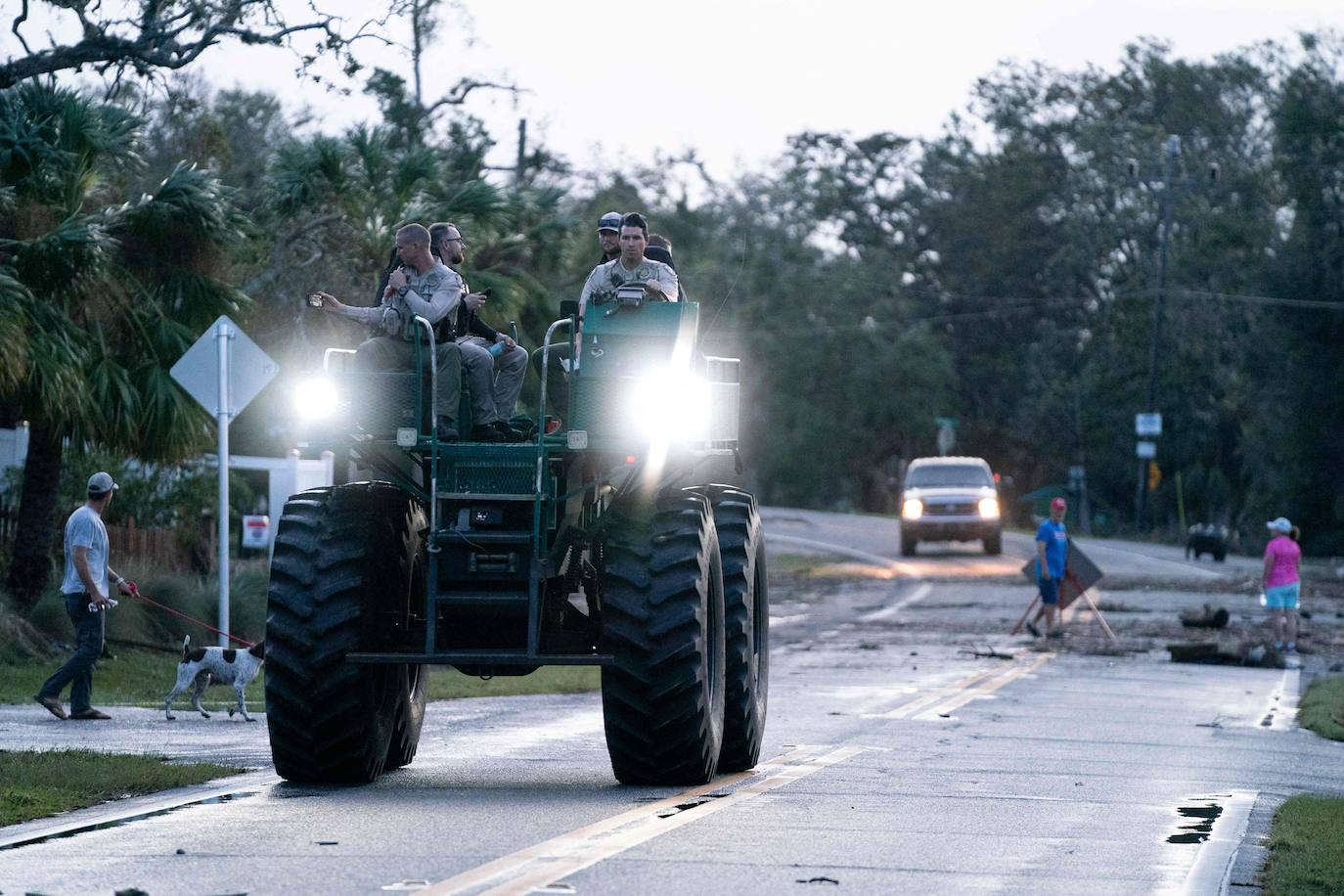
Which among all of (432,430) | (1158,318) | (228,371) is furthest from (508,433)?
(1158,318)

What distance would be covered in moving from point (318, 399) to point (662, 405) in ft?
6.03

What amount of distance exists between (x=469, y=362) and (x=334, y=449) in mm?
858

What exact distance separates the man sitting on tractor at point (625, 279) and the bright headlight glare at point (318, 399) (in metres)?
1.22

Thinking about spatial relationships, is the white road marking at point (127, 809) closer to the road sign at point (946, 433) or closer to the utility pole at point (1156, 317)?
the utility pole at point (1156, 317)

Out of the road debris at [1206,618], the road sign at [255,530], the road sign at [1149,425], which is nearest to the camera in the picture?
the road sign at [255,530]

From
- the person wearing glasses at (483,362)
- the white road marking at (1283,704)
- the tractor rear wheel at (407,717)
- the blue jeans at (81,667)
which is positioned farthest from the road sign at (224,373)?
the white road marking at (1283,704)

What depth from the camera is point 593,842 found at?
9.70m

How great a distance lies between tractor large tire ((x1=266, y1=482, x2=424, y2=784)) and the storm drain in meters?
4.21

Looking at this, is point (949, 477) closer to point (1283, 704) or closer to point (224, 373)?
point (1283, 704)

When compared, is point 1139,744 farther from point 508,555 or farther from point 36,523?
point 36,523

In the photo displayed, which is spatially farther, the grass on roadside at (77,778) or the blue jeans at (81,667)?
the blue jeans at (81,667)

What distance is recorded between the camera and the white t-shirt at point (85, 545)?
674 inches

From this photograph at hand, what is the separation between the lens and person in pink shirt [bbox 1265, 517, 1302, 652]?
1106 inches

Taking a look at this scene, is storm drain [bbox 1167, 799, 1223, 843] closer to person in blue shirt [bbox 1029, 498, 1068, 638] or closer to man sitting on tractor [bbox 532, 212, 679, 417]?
man sitting on tractor [bbox 532, 212, 679, 417]
